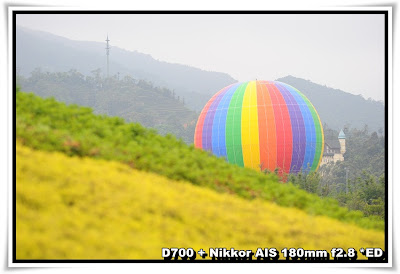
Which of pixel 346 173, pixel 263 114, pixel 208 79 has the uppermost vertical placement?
pixel 208 79

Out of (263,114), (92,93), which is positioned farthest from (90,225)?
(92,93)

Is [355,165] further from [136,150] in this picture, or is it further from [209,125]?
[136,150]

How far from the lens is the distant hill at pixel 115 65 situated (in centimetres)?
3572

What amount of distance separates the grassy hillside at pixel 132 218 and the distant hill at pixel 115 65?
21.6 meters

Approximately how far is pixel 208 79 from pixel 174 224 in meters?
59.7

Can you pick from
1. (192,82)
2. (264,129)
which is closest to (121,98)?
(264,129)

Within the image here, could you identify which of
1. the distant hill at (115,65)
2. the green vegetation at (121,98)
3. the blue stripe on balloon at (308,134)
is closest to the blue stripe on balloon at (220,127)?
the blue stripe on balloon at (308,134)

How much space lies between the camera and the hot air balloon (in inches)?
787

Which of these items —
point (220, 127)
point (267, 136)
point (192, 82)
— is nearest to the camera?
point (267, 136)

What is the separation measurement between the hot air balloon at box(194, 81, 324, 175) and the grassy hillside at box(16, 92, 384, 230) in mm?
10982

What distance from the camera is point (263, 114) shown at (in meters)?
20.3

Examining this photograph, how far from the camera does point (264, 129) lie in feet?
65.8

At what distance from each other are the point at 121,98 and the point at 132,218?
29.8 m
